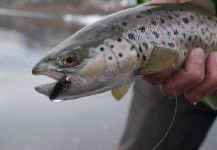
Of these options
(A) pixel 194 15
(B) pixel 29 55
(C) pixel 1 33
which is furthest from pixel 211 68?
(C) pixel 1 33

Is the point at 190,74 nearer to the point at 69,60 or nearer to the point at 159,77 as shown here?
the point at 159,77

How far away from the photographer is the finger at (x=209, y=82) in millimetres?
3018

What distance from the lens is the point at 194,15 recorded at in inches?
121

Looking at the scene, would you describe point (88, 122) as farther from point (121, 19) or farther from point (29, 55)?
point (29, 55)

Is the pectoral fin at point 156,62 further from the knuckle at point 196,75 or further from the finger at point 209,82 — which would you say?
the finger at point 209,82

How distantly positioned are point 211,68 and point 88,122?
11.7 ft

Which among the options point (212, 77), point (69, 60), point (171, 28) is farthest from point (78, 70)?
point (212, 77)

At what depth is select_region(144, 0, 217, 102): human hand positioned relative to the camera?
9.66 feet

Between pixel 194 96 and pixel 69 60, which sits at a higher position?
pixel 69 60

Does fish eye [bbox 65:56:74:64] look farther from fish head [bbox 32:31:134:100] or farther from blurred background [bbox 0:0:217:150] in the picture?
blurred background [bbox 0:0:217:150]

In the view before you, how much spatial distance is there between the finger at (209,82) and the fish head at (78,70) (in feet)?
2.16

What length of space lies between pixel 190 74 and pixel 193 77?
0.04 metres

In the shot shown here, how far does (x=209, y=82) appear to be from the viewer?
304cm

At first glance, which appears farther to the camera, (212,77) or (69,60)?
(212,77)
